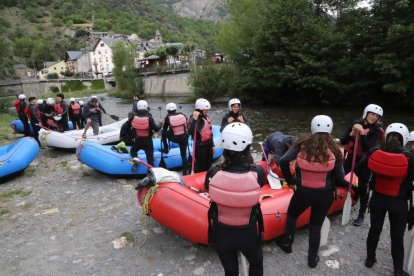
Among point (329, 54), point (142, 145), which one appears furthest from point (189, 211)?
point (329, 54)

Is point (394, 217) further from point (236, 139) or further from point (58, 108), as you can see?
point (58, 108)

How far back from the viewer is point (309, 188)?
9.81 feet

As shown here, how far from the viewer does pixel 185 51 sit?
6094 centimetres

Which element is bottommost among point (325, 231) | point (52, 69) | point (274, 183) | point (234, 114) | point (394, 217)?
point (325, 231)

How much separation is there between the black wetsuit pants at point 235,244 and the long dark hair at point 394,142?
151cm

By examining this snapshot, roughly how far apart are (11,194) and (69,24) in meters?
129

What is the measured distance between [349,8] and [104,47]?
230ft

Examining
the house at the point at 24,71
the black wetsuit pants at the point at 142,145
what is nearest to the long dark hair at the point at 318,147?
the black wetsuit pants at the point at 142,145

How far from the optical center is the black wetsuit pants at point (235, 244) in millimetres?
2365

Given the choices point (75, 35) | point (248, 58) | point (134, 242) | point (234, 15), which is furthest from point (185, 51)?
point (75, 35)

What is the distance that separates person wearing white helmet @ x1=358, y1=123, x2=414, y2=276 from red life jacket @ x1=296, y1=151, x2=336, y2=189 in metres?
0.41

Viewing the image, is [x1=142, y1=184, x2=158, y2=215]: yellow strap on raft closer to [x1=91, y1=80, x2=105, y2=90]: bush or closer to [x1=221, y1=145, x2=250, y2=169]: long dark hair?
[x1=221, y1=145, x2=250, y2=169]: long dark hair

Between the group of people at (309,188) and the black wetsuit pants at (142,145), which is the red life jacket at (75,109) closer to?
the black wetsuit pants at (142,145)

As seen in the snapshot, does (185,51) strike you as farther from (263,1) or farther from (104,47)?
(263,1)
